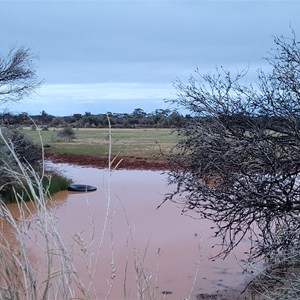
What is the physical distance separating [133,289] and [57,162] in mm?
23593

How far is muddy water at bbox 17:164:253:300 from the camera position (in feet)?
28.0

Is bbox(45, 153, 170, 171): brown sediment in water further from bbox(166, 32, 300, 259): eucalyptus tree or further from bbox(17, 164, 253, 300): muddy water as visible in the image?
bbox(166, 32, 300, 259): eucalyptus tree

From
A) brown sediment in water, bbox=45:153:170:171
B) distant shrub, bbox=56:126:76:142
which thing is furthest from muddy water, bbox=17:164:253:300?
distant shrub, bbox=56:126:76:142

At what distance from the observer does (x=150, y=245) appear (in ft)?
38.3

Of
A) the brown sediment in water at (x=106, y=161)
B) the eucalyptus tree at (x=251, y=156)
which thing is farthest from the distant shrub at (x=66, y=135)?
the eucalyptus tree at (x=251, y=156)

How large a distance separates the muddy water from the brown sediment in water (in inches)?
268

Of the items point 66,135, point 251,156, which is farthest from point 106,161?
point 251,156

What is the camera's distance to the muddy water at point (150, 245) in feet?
28.0

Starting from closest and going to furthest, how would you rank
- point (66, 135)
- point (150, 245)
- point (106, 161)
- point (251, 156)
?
point (251, 156) → point (150, 245) → point (106, 161) → point (66, 135)

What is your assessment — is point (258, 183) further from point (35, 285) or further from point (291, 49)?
point (35, 285)

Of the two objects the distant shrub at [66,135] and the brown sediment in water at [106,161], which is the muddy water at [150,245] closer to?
the brown sediment in water at [106,161]

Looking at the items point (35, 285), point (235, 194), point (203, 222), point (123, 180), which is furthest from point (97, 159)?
point (35, 285)

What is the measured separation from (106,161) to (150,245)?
19.1 meters

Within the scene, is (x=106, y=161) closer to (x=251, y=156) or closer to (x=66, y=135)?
(x=66, y=135)
